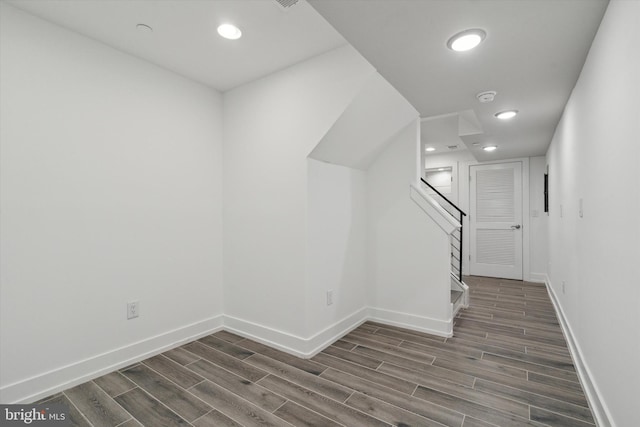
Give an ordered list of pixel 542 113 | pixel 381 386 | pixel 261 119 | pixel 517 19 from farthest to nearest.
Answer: pixel 542 113, pixel 261 119, pixel 381 386, pixel 517 19

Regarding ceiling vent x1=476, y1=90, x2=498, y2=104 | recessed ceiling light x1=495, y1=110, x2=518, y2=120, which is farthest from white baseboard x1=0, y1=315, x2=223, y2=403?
recessed ceiling light x1=495, y1=110, x2=518, y2=120

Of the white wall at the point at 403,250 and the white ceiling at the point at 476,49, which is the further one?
the white wall at the point at 403,250

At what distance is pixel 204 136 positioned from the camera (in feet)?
9.95

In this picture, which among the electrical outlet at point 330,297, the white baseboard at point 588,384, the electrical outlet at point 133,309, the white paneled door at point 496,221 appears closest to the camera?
the white baseboard at point 588,384

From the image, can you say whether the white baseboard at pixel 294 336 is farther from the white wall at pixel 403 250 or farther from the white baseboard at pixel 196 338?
the white wall at pixel 403 250

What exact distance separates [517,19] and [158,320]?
128 inches

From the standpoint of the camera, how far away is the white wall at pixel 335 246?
8.61 feet

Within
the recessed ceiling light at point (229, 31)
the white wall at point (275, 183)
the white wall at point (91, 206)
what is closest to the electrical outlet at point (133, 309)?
the white wall at point (91, 206)

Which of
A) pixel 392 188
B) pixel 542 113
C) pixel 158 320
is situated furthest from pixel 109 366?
pixel 542 113

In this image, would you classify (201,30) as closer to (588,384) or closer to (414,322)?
(414,322)

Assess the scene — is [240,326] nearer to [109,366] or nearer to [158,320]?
[158,320]

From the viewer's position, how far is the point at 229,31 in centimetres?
216

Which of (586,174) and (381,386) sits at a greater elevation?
(586,174)

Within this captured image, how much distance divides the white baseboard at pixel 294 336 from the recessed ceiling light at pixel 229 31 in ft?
7.91
